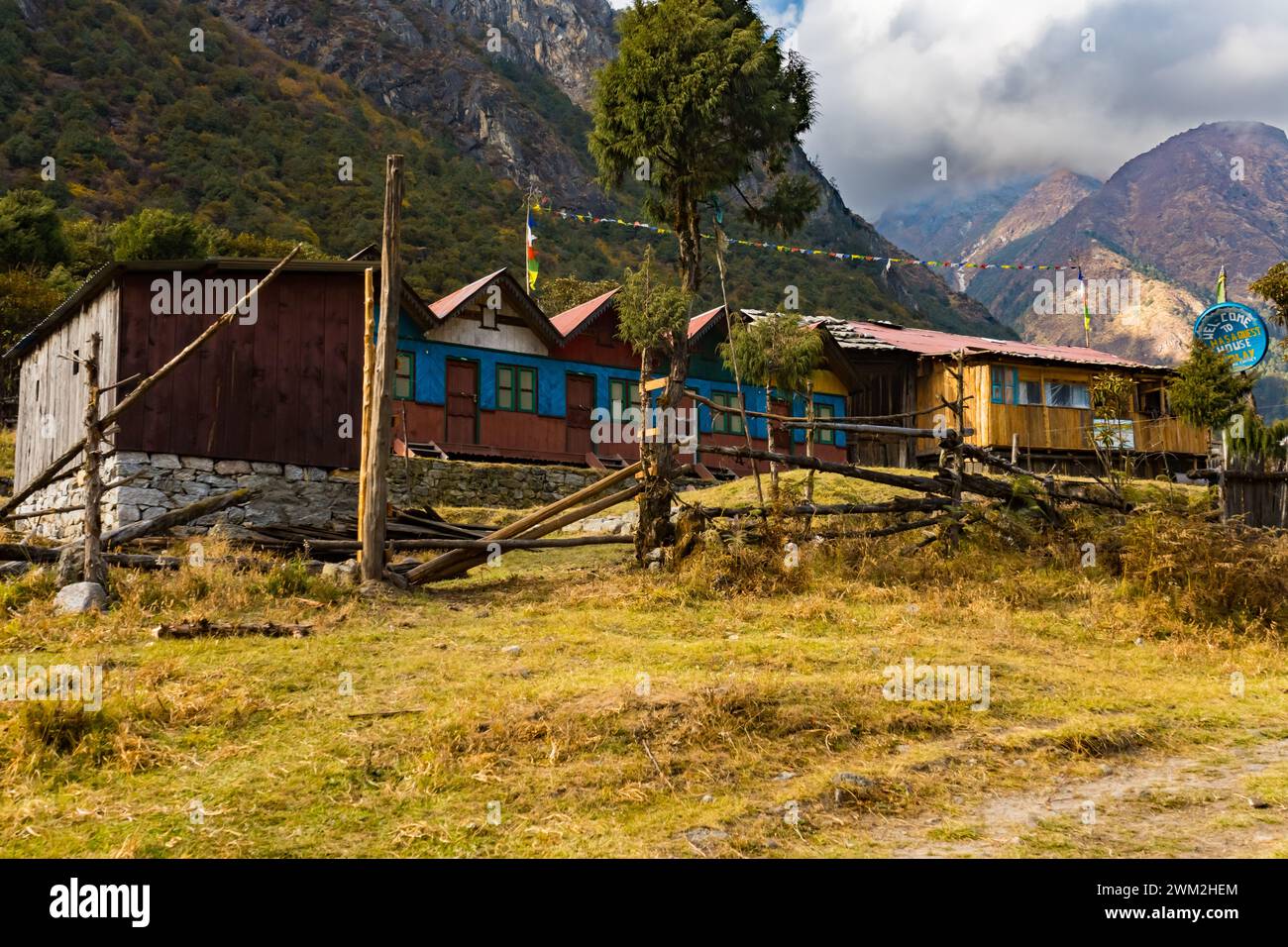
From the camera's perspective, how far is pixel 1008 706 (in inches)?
312

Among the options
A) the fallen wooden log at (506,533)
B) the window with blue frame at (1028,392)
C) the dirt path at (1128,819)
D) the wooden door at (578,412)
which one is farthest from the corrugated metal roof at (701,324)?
the dirt path at (1128,819)

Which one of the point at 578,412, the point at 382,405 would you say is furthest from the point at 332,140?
the point at 382,405

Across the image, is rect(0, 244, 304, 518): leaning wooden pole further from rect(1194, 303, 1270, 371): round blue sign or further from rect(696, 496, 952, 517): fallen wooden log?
rect(1194, 303, 1270, 371): round blue sign

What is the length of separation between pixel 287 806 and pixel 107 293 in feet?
56.4

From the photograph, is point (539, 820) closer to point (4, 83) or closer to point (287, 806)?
point (287, 806)

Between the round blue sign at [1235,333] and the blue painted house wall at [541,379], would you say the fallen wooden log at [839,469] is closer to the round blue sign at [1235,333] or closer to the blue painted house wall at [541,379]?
the round blue sign at [1235,333]

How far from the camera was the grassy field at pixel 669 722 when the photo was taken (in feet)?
17.4

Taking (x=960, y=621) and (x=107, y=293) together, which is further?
(x=107, y=293)

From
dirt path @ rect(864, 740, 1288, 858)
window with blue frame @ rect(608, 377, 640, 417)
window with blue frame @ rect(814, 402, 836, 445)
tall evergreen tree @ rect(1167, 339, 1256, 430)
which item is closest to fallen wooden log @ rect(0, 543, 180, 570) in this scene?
dirt path @ rect(864, 740, 1288, 858)

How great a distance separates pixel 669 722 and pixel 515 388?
22590 mm

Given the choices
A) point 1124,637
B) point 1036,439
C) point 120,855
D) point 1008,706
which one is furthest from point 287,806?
point 1036,439

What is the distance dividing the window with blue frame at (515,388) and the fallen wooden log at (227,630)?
61.0ft
